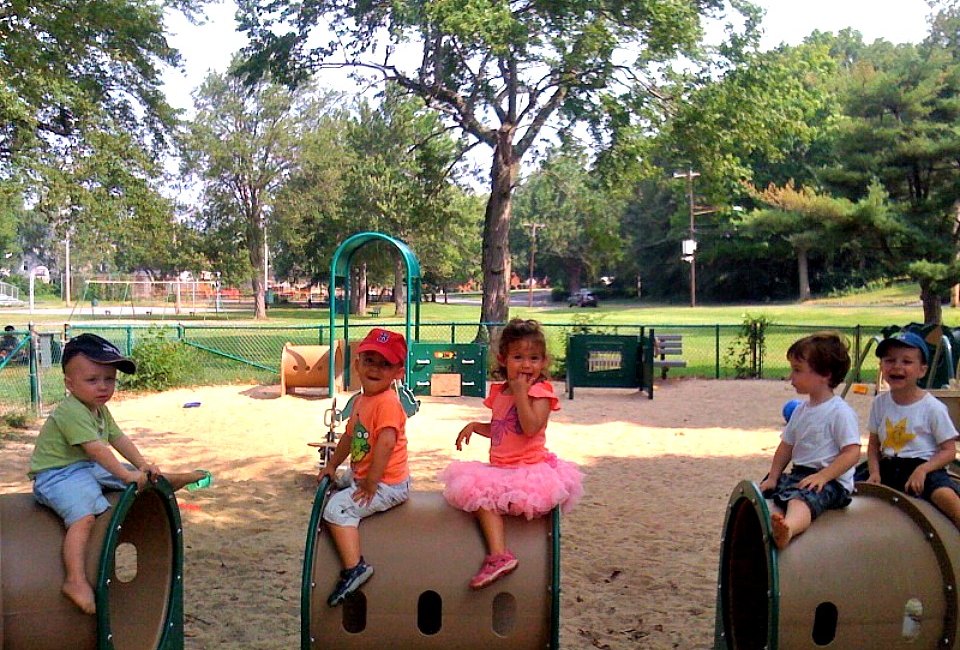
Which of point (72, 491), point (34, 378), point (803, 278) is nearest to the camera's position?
point (72, 491)

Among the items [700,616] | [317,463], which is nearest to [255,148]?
[317,463]

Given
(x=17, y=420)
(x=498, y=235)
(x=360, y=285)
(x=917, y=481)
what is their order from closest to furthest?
(x=917, y=481), (x=17, y=420), (x=498, y=235), (x=360, y=285)

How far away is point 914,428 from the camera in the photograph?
4410mm

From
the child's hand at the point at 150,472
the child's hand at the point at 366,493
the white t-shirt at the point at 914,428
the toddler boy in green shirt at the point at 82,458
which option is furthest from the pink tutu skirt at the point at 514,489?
the white t-shirt at the point at 914,428

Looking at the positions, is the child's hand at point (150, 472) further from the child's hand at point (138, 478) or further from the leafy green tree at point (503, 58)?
the leafy green tree at point (503, 58)

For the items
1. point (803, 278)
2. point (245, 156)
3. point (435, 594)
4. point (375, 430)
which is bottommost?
point (435, 594)

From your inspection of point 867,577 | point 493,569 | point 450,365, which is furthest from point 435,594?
point 450,365

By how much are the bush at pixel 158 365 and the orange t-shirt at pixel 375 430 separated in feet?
43.7

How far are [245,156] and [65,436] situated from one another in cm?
5399

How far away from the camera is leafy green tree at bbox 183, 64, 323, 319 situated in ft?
181

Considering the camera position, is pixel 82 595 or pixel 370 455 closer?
pixel 82 595

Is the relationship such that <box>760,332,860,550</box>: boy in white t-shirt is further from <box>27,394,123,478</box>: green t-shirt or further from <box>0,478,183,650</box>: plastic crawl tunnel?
<box>27,394,123,478</box>: green t-shirt

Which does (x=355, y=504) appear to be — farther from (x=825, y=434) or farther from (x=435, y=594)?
(x=825, y=434)

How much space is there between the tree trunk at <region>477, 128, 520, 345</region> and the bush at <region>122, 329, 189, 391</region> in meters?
8.21
